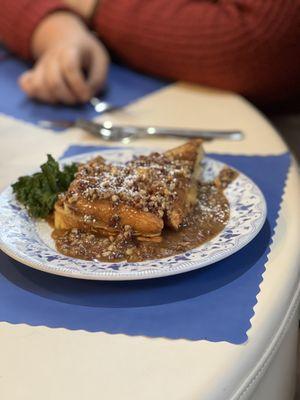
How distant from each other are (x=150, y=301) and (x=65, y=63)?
75 cm

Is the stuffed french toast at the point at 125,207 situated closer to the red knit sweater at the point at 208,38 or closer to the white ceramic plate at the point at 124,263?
the white ceramic plate at the point at 124,263

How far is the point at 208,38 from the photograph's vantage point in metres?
1.24

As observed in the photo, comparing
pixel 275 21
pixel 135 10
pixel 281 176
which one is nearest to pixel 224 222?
pixel 281 176

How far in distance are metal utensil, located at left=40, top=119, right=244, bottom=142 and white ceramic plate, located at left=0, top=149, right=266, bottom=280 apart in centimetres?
25

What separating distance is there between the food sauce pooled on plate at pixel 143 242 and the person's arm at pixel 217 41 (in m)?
0.53

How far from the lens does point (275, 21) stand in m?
1.15

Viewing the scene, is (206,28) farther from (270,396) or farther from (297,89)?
(270,396)

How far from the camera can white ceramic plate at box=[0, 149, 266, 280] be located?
2.05 ft

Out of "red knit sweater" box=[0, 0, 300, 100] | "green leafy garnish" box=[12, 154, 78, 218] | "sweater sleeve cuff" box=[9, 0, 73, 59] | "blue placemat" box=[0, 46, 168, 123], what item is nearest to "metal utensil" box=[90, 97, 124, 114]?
"blue placemat" box=[0, 46, 168, 123]

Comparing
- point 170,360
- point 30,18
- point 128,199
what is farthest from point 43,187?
point 30,18

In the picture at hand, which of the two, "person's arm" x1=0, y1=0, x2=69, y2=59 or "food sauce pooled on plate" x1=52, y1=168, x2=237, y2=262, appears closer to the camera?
"food sauce pooled on plate" x1=52, y1=168, x2=237, y2=262

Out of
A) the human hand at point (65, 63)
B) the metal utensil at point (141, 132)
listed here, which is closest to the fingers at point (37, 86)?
the human hand at point (65, 63)

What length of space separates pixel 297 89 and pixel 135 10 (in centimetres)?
38

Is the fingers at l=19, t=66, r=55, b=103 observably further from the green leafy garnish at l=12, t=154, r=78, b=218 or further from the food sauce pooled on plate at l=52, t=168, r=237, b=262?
the food sauce pooled on plate at l=52, t=168, r=237, b=262
